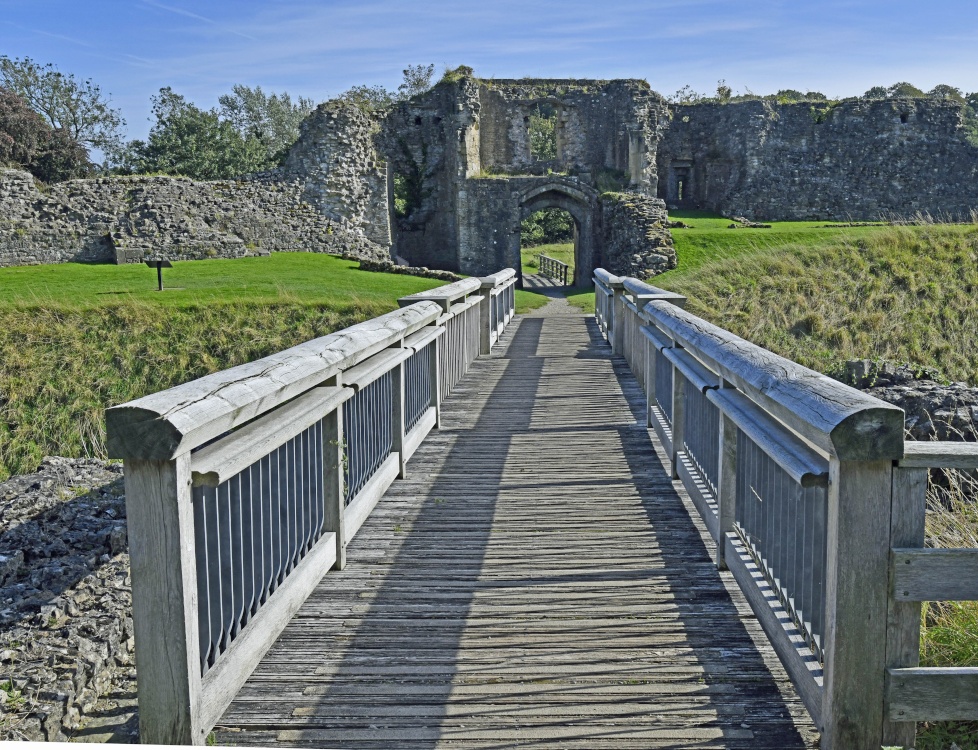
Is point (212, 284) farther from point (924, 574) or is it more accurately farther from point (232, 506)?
point (924, 574)

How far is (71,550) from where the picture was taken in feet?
22.7

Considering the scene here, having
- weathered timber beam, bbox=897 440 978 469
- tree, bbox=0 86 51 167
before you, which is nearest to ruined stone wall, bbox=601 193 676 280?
weathered timber beam, bbox=897 440 978 469

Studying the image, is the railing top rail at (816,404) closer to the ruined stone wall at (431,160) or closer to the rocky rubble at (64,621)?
the rocky rubble at (64,621)

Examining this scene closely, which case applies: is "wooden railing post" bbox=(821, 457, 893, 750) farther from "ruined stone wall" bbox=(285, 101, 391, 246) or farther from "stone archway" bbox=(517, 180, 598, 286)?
"ruined stone wall" bbox=(285, 101, 391, 246)

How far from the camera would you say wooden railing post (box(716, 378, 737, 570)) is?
174 inches

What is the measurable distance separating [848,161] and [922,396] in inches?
1015

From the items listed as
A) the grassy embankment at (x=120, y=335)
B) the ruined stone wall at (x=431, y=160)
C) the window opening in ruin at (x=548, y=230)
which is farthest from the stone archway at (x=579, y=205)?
the window opening in ruin at (x=548, y=230)

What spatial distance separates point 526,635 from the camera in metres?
3.74

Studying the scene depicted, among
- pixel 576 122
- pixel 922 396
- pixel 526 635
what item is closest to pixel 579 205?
pixel 576 122

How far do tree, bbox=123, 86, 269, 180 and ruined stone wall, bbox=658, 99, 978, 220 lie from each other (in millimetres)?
28419

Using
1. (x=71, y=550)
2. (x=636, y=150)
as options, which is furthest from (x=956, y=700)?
(x=636, y=150)

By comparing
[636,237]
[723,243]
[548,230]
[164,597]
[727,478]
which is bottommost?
[727,478]

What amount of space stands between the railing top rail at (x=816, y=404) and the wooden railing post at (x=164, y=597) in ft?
6.19

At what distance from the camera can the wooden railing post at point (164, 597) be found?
101 inches
